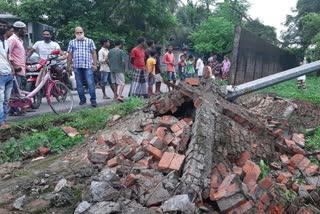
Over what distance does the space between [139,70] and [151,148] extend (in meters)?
4.86

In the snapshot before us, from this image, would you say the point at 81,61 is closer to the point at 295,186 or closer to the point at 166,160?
the point at 166,160

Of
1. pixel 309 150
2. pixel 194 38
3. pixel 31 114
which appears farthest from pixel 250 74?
pixel 194 38

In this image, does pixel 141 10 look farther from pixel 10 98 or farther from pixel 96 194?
pixel 96 194

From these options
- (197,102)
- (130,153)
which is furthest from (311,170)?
(130,153)

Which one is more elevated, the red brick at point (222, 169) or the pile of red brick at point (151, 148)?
the pile of red brick at point (151, 148)

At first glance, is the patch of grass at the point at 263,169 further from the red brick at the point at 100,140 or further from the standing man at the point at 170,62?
the standing man at the point at 170,62

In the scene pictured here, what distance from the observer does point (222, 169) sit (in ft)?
13.2

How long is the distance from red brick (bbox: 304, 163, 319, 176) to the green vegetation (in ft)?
10.1

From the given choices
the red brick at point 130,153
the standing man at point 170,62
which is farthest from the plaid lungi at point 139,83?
the red brick at point 130,153

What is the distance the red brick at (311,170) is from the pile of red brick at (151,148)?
1.69 metres

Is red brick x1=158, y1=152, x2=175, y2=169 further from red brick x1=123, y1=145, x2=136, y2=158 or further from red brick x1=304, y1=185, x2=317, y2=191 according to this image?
red brick x1=304, y1=185, x2=317, y2=191

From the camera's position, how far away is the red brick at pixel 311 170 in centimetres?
501

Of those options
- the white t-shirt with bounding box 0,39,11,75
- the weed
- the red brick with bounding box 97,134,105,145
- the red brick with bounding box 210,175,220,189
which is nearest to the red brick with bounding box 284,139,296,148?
the weed

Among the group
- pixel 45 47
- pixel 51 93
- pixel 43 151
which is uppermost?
pixel 45 47
